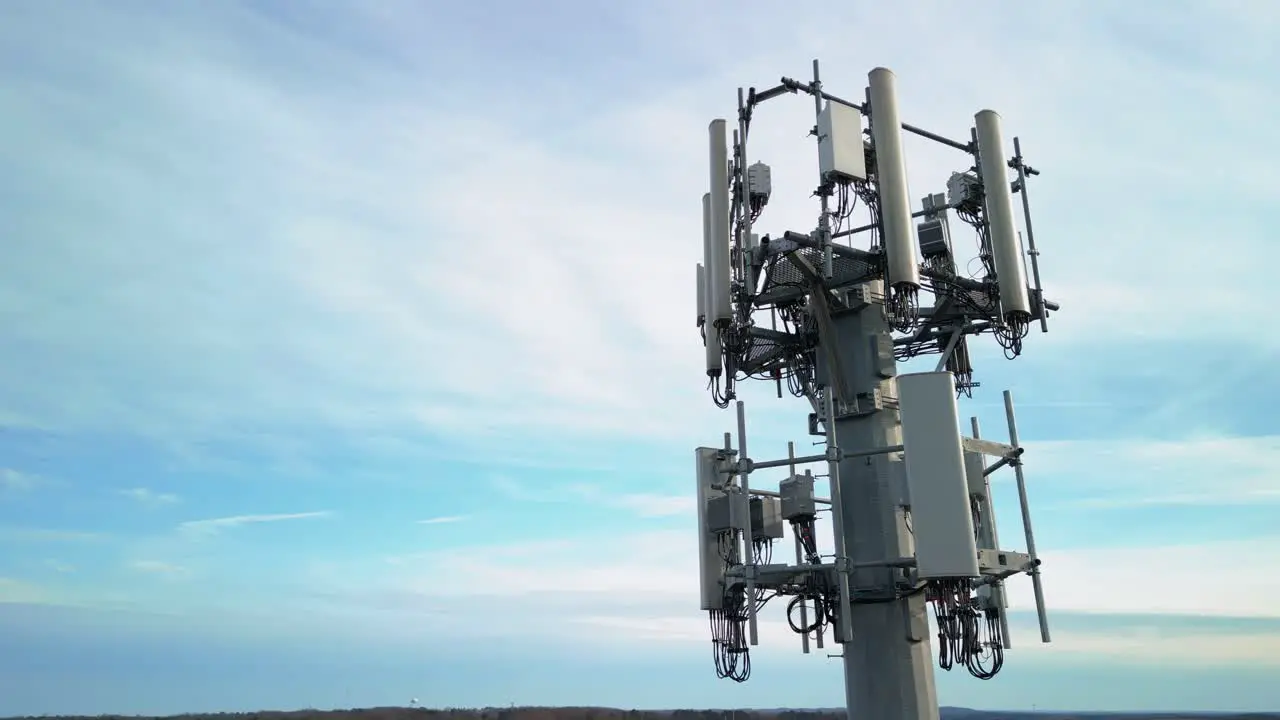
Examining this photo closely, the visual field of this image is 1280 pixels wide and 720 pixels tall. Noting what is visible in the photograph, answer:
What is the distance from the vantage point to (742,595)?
68.0 ft

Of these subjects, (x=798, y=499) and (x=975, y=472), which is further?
(x=798, y=499)

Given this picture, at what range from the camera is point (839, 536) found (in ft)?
61.9

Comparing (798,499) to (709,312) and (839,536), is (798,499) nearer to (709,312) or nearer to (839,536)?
(839,536)

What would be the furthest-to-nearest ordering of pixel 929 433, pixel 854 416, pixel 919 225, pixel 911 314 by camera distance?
1. pixel 919 225
2. pixel 854 416
3. pixel 911 314
4. pixel 929 433

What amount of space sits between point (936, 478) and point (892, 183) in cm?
632

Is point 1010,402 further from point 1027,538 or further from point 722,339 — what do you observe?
point 722,339

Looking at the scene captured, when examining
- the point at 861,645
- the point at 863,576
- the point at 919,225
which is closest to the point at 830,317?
the point at 919,225

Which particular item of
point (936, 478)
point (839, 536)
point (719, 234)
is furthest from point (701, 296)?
point (936, 478)

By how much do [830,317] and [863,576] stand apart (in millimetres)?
5904

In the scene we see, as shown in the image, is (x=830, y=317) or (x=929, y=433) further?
(x=830, y=317)

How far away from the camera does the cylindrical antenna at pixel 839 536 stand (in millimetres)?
18391

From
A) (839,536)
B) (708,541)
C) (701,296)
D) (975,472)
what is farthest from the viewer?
(701,296)

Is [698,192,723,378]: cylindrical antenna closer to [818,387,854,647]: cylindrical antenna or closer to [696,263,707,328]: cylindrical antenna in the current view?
[696,263,707,328]: cylindrical antenna

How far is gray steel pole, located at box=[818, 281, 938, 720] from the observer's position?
19.3 metres
